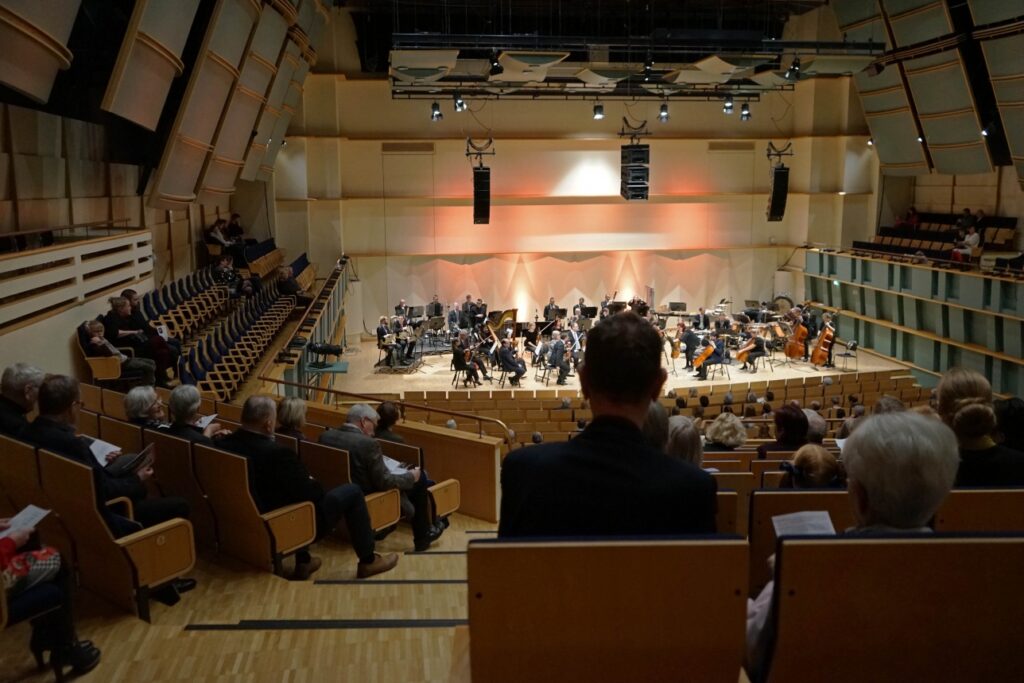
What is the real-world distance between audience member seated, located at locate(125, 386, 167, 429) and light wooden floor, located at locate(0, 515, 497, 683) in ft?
3.16

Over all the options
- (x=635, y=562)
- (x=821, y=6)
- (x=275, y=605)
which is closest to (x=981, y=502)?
(x=635, y=562)

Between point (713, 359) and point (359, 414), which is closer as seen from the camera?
point (359, 414)

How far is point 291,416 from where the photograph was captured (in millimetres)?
4754

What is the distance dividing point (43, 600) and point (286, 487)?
56.9 inches

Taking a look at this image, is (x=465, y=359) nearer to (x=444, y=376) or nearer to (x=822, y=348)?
(x=444, y=376)

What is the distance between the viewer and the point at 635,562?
5.21 ft

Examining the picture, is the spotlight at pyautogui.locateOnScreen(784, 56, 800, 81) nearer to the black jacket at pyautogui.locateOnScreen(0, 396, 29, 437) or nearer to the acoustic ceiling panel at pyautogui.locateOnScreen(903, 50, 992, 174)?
the acoustic ceiling panel at pyautogui.locateOnScreen(903, 50, 992, 174)

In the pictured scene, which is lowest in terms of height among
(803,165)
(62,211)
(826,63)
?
(62,211)

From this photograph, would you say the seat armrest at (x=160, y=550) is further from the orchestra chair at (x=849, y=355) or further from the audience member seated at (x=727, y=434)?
the orchestra chair at (x=849, y=355)

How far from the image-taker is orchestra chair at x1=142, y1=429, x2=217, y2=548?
4.24 metres

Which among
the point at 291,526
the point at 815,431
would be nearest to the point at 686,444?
the point at 291,526

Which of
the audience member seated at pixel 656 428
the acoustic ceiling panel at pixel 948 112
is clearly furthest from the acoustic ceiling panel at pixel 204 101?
the acoustic ceiling panel at pixel 948 112

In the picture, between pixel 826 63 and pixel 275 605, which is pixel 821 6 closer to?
pixel 826 63

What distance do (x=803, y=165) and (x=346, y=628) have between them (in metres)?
19.2
